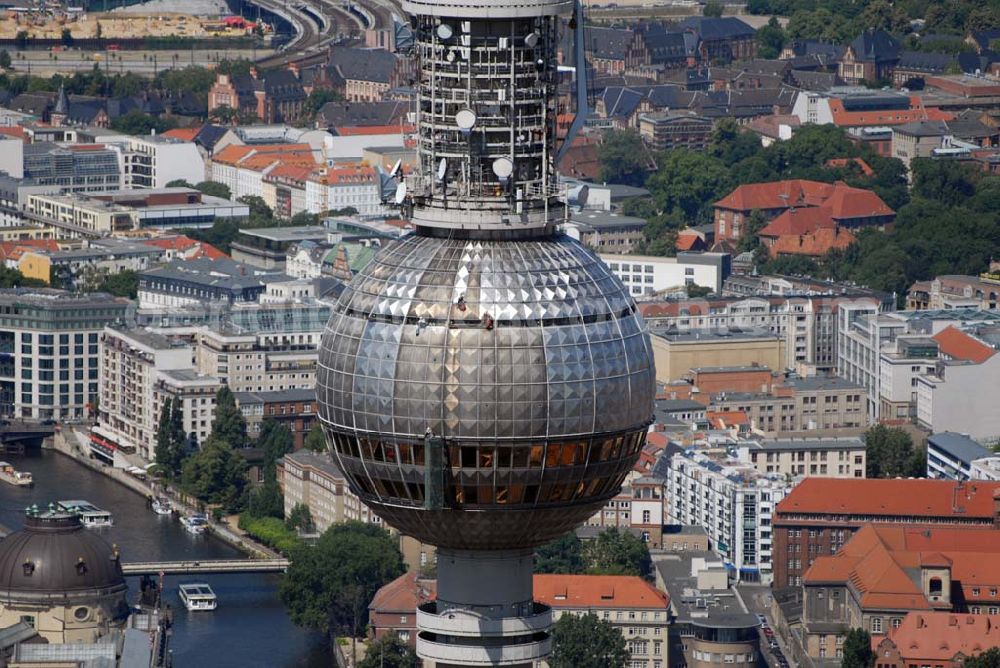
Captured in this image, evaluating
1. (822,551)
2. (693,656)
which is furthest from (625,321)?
(822,551)

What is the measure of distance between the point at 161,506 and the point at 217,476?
1608 millimetres

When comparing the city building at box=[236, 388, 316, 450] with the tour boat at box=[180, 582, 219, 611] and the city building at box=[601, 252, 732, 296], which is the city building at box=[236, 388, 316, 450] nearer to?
the tour boat at box=[180, 582, 219, 611]

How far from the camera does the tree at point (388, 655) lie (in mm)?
78750

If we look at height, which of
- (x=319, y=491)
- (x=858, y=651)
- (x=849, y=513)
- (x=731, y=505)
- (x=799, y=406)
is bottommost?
(x=858, y=651)

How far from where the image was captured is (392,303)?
36.2 meters

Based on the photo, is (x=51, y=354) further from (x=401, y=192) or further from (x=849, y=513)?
(x=401, y=192)

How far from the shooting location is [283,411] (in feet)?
340

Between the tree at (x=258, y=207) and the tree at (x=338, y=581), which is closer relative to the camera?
the tree at (x=338, y=581)

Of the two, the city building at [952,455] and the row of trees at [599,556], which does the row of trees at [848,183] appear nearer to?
the city building at [952,455]

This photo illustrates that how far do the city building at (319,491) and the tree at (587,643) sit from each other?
11.5 metres

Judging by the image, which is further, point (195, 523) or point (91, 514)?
point (195, 523)

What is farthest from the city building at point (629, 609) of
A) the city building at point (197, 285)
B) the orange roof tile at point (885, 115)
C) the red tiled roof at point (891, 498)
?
the orange roof tile at point (885, 115)

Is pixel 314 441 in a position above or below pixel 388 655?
above

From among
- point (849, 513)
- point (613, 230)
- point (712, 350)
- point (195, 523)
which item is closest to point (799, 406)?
point (712, 350)
